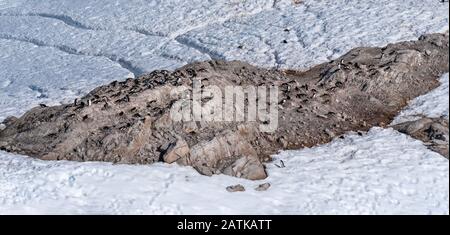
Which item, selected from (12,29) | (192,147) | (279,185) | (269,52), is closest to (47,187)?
(192,147)

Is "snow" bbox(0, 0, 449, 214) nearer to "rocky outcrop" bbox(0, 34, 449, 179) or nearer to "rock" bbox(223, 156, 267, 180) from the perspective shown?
"rock" bbox(223, 156, 267, 180)

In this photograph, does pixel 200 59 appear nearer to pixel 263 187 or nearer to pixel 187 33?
pixel 187 33

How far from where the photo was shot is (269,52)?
1825 cm

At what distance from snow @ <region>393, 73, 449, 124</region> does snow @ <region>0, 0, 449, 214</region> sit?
0.04m

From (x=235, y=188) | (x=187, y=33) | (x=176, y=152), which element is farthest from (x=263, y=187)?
(x=187, y=33)

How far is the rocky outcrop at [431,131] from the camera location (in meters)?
11.5

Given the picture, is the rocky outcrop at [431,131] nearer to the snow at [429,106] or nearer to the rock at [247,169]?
the snow at [429,106]

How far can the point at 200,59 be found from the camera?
1852cm

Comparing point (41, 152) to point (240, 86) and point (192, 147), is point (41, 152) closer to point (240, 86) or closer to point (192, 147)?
point (192, 147)

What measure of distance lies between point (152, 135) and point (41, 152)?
1.84 m

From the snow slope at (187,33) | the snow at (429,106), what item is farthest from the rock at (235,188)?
the snow slope at (187,33)

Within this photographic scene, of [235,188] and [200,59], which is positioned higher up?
[200,59]

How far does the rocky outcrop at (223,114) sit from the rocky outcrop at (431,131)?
0.68 meters

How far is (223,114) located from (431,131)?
135 inches
